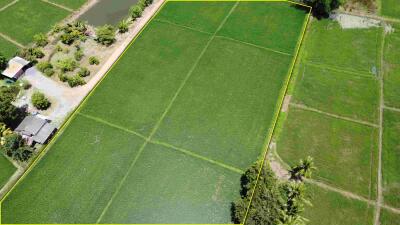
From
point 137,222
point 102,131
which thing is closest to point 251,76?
point 102,131

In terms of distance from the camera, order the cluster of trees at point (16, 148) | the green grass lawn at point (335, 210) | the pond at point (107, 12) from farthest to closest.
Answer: the pond at point (107, 12) < the cluster of trees at point (16, 148) < the green grass lawn at point (335, 210)

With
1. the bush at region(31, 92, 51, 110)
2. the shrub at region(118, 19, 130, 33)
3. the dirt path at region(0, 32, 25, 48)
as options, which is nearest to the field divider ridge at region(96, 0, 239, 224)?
the shrub at region(118, 19, 130, 33)

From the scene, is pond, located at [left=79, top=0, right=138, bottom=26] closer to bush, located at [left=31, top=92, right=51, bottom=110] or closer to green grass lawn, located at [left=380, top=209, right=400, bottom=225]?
bush, located at [left=31, top=92, right=51, bottom=110]

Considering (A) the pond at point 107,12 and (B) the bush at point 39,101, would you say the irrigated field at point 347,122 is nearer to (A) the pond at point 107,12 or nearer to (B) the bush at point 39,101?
(B) the bush at point 39,101

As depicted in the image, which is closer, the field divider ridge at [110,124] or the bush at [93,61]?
the field divider ridge at [110,124]

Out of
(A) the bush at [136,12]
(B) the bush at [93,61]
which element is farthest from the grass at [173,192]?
(A) the bush at [136,12]

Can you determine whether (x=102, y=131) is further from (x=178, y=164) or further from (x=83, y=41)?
(x=83, y=41)
